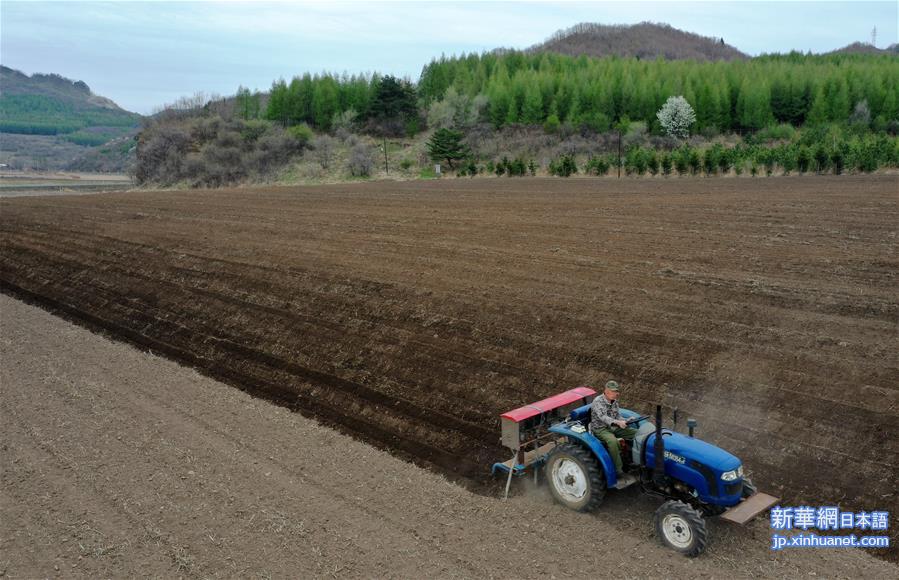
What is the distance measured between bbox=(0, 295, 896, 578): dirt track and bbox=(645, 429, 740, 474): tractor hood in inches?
40.4

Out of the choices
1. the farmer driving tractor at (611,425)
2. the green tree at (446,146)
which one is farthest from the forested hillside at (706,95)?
Answer: the farmer driving tractor at (611,425)

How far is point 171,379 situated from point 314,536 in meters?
6.99

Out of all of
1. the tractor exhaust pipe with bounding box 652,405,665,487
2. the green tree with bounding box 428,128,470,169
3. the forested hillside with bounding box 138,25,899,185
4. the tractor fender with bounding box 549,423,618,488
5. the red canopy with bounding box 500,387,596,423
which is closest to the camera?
the tractor exhaust pipe with bounding box 652,405,665,487

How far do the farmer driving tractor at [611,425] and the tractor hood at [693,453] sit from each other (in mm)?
348

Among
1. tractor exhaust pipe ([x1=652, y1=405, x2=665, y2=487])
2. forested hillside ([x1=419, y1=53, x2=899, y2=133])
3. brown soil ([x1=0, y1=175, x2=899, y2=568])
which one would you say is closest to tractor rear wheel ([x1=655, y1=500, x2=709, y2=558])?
tractor exhaust pipe ([x1=652, y1=405, x2=665, y2=487])

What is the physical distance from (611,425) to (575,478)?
2.61ft

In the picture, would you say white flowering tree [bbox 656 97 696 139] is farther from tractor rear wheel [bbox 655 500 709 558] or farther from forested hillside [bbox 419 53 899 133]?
tractor rear wheel [bbox 655 500 709 558]

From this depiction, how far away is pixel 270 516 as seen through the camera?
8.38 metres

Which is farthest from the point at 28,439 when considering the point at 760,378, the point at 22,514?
the point at 760,378

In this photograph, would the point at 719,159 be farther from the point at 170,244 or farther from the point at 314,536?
the point at 314,536

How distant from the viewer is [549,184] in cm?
4847

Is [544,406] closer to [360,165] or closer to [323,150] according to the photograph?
[360,165]

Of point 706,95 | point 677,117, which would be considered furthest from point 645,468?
point 706,95

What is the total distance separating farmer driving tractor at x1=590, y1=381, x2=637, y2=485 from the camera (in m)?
7.79
